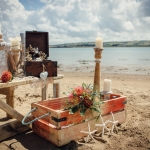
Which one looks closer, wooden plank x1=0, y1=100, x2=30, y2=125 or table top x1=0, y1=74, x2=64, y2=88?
table top x1=0, y1=74, x2=64, y2=88

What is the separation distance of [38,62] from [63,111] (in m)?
0.96

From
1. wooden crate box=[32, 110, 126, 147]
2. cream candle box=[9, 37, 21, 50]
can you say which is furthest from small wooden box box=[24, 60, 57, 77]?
wooden crate box=[32, 110, 126, 147]

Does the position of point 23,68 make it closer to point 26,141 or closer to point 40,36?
point 40,36

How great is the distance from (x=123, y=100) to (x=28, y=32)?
2249 mm

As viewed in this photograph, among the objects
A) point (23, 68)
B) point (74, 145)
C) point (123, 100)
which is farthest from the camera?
point (123, 100)

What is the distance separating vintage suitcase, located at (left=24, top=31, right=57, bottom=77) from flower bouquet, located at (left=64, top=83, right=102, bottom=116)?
620 mm

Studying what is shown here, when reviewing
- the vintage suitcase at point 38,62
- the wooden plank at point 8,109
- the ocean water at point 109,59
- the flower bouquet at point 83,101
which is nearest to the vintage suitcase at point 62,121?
the flower bouquet at point 83,101

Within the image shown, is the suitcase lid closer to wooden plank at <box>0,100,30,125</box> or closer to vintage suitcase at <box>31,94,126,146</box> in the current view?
vintage suitcase at <box>31,94,126,146</box>

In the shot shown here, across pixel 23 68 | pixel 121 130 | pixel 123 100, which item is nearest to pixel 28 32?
pixel 23 68

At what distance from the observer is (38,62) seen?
3.80 metres

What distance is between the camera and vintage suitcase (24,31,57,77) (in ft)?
12.3

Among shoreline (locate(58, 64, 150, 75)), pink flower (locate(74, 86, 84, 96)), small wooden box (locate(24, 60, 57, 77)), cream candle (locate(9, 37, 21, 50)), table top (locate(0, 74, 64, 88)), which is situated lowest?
shoreline (locate(58, 64, 150, 75))

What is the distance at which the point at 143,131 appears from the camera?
160 inches

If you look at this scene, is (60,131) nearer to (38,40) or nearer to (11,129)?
(11,129)
